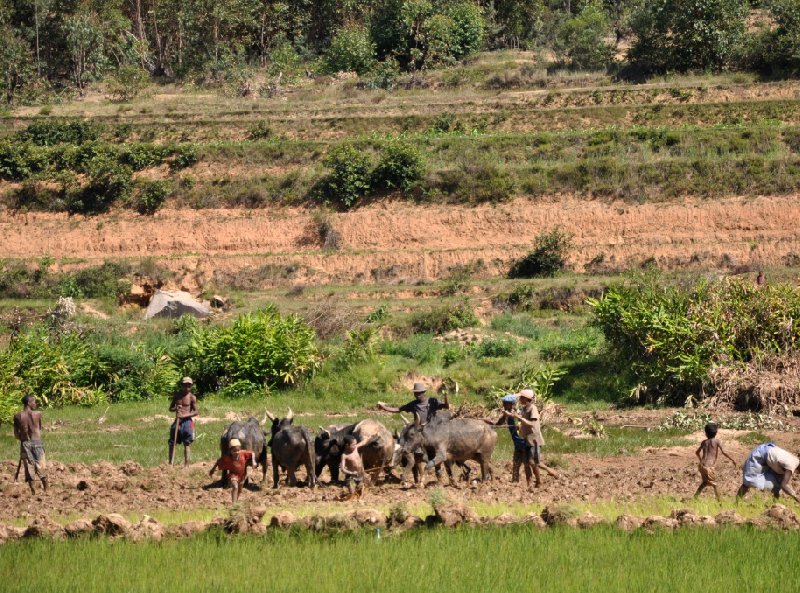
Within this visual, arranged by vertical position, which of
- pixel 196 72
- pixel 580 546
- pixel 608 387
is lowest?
pixel 608 387

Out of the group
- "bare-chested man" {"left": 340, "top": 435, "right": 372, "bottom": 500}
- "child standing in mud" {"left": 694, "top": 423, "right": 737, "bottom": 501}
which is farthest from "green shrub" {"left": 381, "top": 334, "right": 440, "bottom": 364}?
"child standing in mud" {"left": 694, "top": 423, "right": 737, "bottom": 501}

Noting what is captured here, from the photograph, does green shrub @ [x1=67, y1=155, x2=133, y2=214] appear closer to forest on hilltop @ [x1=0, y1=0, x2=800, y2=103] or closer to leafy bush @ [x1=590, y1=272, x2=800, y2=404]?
forest on hilltop @ [x1=0, y1=0, x2=800, y2=103]

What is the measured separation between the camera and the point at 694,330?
29.1m

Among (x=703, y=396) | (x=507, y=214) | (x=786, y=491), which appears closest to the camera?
(x=786, y=491)

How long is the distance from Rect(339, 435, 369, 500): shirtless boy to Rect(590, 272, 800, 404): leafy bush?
1162 cm

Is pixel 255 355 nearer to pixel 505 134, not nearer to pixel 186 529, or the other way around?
pixel 186 529

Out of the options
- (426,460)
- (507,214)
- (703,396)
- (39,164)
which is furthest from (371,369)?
(39,164)

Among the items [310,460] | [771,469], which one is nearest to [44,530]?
[310,460]

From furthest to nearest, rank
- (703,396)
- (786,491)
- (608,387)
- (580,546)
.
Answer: (608,387), (703,396), (786,491), (580,546)

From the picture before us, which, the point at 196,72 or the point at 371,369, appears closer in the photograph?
the point at 371,369

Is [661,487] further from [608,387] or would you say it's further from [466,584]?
[608,387]

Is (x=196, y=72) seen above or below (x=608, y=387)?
above

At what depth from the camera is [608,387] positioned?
101ft

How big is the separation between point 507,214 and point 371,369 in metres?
22.0
